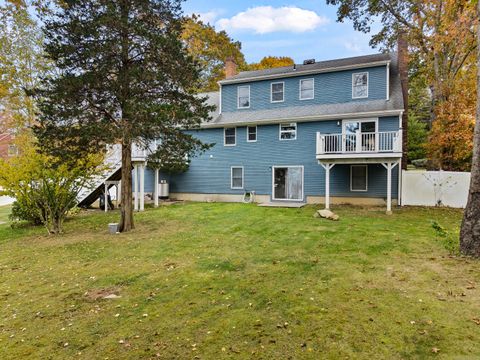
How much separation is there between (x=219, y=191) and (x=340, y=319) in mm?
14964

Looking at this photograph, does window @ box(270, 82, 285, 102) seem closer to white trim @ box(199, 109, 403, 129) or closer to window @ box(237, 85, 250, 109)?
window @ box(237, 85, 250, 109)

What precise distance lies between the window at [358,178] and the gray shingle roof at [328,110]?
2.61m

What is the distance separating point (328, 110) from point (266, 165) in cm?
435

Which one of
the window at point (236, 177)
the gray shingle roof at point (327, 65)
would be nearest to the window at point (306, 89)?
the gray shingle roof at point (327, 65)

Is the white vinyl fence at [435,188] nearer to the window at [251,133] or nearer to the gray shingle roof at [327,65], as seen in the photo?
the gray shingle roof at [327,65]

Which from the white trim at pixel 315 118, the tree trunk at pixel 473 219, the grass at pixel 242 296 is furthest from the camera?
the white trim at pixel 315 118

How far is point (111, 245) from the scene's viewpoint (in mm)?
8750

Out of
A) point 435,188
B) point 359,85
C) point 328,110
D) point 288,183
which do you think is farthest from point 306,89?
point 435,188

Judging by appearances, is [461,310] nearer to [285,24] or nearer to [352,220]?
[352,220]

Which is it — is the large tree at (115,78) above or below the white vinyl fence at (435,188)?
above

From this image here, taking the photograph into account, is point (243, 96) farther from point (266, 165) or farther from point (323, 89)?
point (323, 89)

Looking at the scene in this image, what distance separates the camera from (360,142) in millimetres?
13602

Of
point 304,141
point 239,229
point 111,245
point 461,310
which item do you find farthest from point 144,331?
point 304,141

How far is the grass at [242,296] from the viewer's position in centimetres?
357
